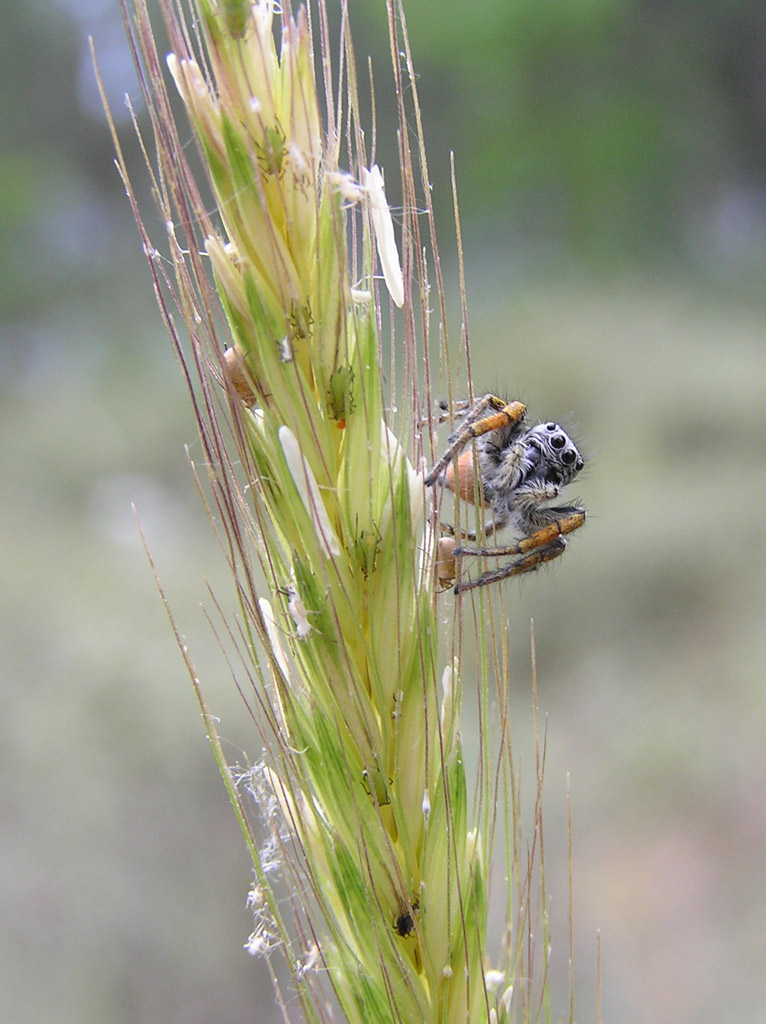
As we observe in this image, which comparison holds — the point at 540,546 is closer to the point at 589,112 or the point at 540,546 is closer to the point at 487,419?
the point at 487,419

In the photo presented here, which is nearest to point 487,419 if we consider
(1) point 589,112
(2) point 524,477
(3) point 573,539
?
(2) point 524,477

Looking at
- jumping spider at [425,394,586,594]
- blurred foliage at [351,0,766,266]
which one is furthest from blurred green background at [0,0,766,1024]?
jumping spider at [425,394,586,594]

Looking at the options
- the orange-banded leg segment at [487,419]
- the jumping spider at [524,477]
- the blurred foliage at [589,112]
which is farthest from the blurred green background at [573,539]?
the orange-banded leg segment at [487,419]

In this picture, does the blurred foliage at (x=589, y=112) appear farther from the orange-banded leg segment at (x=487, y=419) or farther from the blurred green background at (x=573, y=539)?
the orange-banded leg segment at (x=487, y=419)

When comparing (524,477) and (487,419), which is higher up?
(487,419)

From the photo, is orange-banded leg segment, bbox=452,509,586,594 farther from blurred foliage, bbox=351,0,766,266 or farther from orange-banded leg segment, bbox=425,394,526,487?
blurred foliage, bbox=351,0,766,266

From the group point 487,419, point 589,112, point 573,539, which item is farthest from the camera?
point 589,112

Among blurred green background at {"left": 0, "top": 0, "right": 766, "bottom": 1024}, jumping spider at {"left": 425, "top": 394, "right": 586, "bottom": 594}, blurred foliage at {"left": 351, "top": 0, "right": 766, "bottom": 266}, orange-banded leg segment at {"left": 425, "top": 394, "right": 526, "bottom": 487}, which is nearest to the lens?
orange-banded leg segment at {"left": 425, "top": 394, "right": 526, "bottom": 487}
